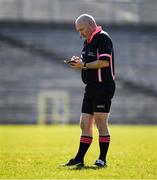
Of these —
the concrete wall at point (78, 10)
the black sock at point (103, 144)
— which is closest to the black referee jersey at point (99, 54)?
the black sock at point (103, 144)

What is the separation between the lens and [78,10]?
1275 inches

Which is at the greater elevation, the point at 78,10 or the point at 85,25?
the point at 78,10

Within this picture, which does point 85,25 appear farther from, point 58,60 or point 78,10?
point 58,60

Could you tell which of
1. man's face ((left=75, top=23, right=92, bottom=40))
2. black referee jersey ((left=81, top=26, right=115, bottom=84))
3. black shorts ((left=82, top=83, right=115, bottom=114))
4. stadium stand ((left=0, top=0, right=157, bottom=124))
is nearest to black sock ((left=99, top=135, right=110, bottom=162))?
black shorts ((left=82, top=83, right=115, bottom=114))

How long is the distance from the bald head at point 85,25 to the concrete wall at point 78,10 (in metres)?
22.2

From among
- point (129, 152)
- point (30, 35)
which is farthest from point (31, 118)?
point (129, 152)

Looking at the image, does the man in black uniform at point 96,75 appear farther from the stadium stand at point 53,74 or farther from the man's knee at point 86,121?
the stadium stand at point 53,74

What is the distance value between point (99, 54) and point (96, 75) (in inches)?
10.3

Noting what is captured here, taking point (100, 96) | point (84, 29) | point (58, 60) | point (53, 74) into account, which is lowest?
point (53, 74)

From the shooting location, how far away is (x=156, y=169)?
939 cm

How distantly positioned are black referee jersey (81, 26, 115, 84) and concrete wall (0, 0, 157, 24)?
22.2 meters

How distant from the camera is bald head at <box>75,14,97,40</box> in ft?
31.8

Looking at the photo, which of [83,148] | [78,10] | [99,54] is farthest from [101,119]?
[78,10]

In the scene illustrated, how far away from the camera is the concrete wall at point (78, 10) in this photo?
32125 millimetres
